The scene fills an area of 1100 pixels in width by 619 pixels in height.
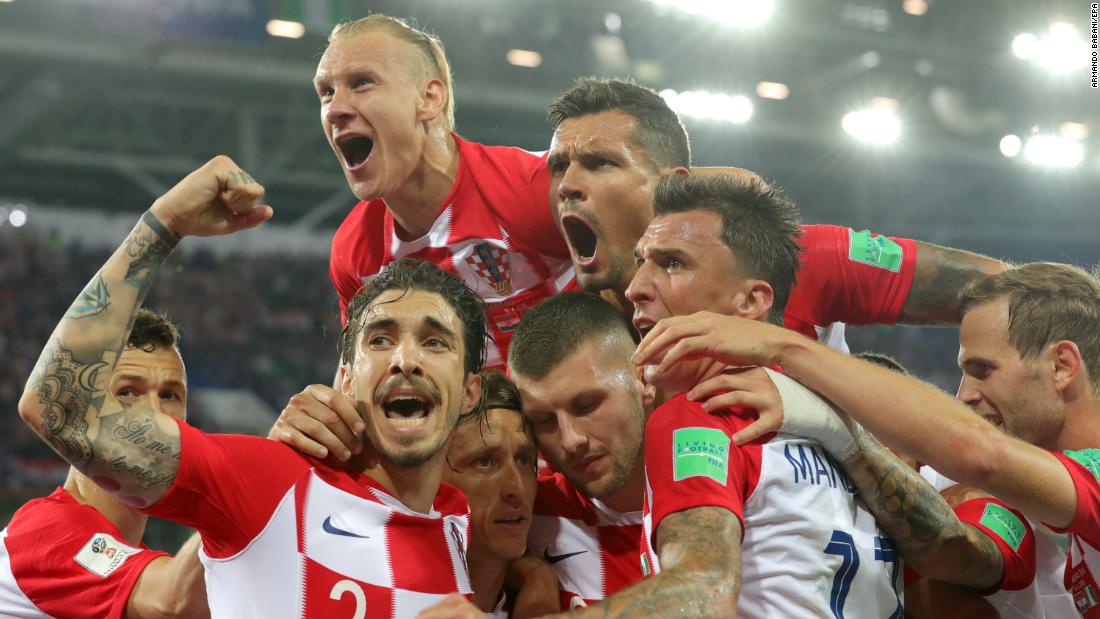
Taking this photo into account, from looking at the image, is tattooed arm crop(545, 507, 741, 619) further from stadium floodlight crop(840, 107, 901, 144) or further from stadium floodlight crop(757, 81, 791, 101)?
stadium floodlight crop(840, 107, 901, 144)

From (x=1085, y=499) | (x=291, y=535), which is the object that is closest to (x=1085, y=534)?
(x=1085, y=499)

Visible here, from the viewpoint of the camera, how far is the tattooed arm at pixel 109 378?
233cm

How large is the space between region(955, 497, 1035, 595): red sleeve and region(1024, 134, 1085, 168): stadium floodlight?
20.1m

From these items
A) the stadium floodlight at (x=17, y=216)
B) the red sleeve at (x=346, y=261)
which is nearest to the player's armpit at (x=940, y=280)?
the red sleeve at (x=346, y=261)

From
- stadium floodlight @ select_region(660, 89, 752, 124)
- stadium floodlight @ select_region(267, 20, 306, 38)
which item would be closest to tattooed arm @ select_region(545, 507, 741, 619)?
stadium floodlight @ select_region(267, 20, 306, 38)

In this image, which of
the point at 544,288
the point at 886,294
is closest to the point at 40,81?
the point at 544,288

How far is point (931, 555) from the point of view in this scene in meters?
2.74

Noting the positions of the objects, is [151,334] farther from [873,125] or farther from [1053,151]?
[1053,151]

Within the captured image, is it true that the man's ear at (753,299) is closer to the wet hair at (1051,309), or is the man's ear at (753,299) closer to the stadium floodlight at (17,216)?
the wet hair at (1051,309)

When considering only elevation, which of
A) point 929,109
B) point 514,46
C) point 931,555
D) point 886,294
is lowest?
point 931,555

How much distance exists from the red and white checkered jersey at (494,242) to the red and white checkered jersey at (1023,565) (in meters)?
1.64

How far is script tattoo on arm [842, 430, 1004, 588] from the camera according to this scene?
2.64 metres

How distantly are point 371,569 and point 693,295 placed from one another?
101cm

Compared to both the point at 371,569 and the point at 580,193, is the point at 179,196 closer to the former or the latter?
the point at 371,569
